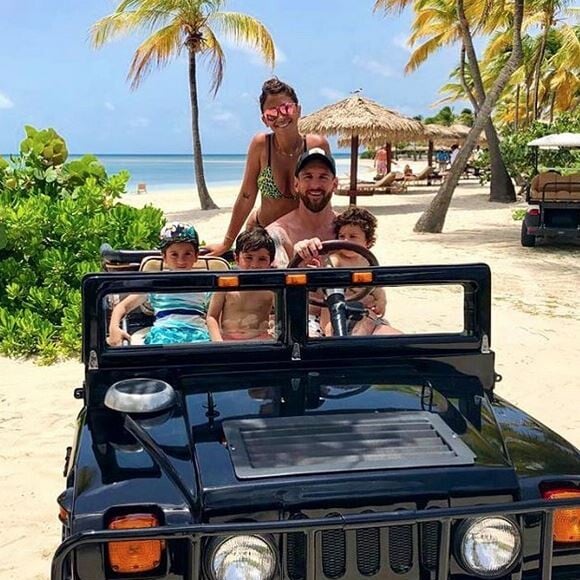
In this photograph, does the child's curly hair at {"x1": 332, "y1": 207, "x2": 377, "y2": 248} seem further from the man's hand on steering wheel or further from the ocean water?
the ocean water

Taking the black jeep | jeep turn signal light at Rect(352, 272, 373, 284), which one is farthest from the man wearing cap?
the black jeep

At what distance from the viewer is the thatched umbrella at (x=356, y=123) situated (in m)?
22.2

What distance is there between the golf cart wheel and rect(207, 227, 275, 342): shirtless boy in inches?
408

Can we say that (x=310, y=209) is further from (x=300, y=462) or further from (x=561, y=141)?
(x=561, y=141)

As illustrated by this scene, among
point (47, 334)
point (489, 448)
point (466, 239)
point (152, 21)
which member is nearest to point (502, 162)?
point (466, 239)

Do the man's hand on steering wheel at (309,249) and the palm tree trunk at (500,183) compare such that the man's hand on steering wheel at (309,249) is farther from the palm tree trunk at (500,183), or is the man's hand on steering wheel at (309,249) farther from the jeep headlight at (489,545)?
the palm tree trunk at (500,183)

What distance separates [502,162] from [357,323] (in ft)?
68.8

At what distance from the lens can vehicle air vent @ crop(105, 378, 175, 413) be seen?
239 cm

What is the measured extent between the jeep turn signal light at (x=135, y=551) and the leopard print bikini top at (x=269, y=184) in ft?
8.83

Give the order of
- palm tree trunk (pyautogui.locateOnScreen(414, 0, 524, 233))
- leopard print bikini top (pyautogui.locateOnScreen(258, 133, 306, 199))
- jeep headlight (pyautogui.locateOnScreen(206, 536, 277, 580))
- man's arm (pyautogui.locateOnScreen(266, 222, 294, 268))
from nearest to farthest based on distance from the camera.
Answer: jeep headlight (pyautogui.locateOnScreen(206, 536, 277, 580)), man's arm (pyautogui.locateOnScreen(266, 222, 294, 268)), leopard print bikini top (pyautogui.locateOnScreen(258, 133, 306, 199)), palm tree trunk (pyautogui.locateOnScreen(414, 0, 524, 233))

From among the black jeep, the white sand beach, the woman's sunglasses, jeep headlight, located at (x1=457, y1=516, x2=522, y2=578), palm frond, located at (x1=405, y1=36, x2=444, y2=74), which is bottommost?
the white sand beach

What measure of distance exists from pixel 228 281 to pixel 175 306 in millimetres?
1135

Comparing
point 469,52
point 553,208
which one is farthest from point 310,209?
point 469,52

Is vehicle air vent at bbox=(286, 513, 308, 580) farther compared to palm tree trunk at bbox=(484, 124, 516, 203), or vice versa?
palm tree trunk at bbox=(484, 124, 516, 203)
